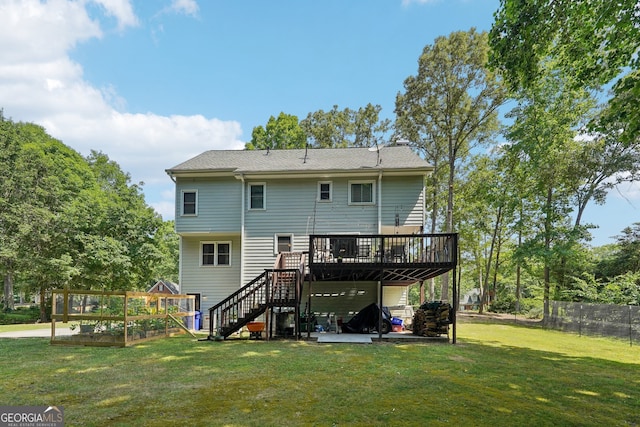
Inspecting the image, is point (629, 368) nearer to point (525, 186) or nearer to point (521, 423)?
point (521, 423)

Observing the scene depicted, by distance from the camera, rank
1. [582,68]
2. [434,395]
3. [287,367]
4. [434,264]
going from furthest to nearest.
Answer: [434,264] → [582,68] → [287,367] → [434,395]

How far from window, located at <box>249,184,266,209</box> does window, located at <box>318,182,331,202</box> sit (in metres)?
2.51

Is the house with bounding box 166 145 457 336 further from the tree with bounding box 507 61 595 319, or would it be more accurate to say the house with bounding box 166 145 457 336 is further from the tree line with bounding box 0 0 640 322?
the tree with bounding box 507 61 595 319

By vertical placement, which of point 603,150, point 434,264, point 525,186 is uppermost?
point 603,150

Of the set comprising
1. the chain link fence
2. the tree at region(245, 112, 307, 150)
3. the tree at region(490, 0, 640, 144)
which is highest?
the tree at region(245, 112, 307, 150)

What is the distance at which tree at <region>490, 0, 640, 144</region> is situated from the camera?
6.92 meters

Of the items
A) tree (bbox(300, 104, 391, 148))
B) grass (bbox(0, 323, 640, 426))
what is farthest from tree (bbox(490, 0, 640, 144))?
tree (bbox(300, 104, 391, 148))

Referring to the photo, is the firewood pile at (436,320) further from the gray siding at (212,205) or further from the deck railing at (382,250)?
the gray siding at (212,205)

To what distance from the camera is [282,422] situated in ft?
13.3

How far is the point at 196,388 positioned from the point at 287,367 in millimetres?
1995

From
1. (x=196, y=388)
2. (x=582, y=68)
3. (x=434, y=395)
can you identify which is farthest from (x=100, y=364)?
(x=582, y=68)

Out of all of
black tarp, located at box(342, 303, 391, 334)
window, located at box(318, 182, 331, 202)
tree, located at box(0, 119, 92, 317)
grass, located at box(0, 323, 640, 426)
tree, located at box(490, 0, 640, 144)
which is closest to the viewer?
grass, located at box(0, 323, 640, 426)

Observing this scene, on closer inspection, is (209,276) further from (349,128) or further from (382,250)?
(349,128)

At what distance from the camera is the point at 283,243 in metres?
14.9
